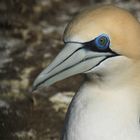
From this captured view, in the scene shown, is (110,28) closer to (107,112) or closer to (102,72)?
(102,72)

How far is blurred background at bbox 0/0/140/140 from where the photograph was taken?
5.65 meters

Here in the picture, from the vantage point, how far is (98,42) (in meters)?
3.38

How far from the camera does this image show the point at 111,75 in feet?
11.4

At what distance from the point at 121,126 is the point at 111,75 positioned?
35 centimetres

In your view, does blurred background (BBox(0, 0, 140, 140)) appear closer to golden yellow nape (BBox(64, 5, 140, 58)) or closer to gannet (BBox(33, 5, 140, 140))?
gannet (BBox(33, 5, 140, 140))

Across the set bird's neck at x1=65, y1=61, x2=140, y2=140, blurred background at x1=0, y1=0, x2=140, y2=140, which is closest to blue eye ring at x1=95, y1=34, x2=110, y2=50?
bird's neck at x1=65, y1=61, x2=140, y2=140

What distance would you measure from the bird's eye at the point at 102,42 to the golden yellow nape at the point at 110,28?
3cm

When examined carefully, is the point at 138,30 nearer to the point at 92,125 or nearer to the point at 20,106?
the point at 92,125

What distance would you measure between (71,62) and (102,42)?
260 mm

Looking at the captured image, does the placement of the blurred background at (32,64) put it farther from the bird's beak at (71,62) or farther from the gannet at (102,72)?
the bird's beak at (71,62)

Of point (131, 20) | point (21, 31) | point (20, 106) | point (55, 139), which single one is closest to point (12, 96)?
point (20, 106)

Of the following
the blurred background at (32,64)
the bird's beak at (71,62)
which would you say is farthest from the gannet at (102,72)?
the blurred background at (32,64)

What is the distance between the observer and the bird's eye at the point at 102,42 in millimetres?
3334

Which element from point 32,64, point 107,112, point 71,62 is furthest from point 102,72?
point 32,64
